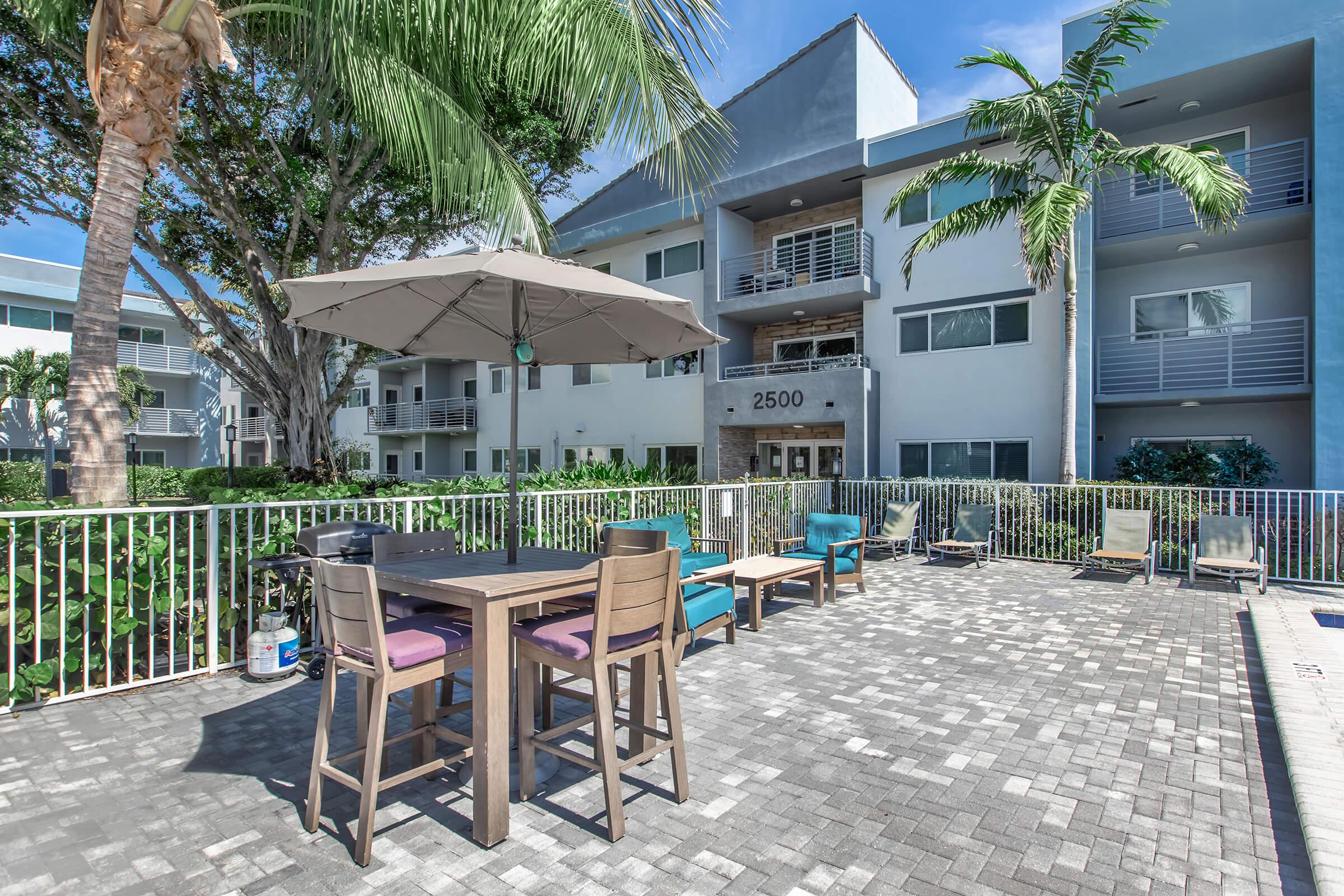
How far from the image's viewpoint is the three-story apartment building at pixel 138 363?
26703 mm

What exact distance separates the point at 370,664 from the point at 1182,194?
48.7 feet

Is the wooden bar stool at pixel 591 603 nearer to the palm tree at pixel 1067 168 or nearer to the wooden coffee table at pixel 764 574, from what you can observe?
the wooden coffee table at pixel 764 574

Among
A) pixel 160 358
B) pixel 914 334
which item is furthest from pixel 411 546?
pixel 160 358

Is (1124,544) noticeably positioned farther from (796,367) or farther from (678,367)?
(678,367)

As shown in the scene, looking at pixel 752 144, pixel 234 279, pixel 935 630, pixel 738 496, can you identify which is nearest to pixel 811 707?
pixel 935 630

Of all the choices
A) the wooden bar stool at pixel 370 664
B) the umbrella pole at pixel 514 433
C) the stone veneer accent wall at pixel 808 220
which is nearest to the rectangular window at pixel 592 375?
the stone veneer accent wall at pixel 808 220

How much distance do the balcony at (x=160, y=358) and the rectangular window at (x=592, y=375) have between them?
2123cm

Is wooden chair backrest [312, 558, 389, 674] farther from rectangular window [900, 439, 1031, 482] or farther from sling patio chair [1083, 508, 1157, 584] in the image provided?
rectangular window [900, 439, 1031, 482]

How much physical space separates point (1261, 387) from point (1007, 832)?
483 inches

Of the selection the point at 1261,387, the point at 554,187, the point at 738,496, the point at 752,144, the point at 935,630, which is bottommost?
the point at 935,630

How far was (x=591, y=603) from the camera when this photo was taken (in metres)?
4.11

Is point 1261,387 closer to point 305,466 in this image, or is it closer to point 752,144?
point 752,144

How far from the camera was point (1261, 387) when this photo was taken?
37.5ft

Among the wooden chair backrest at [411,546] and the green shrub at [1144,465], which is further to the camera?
the green shrub at [1144,465]
